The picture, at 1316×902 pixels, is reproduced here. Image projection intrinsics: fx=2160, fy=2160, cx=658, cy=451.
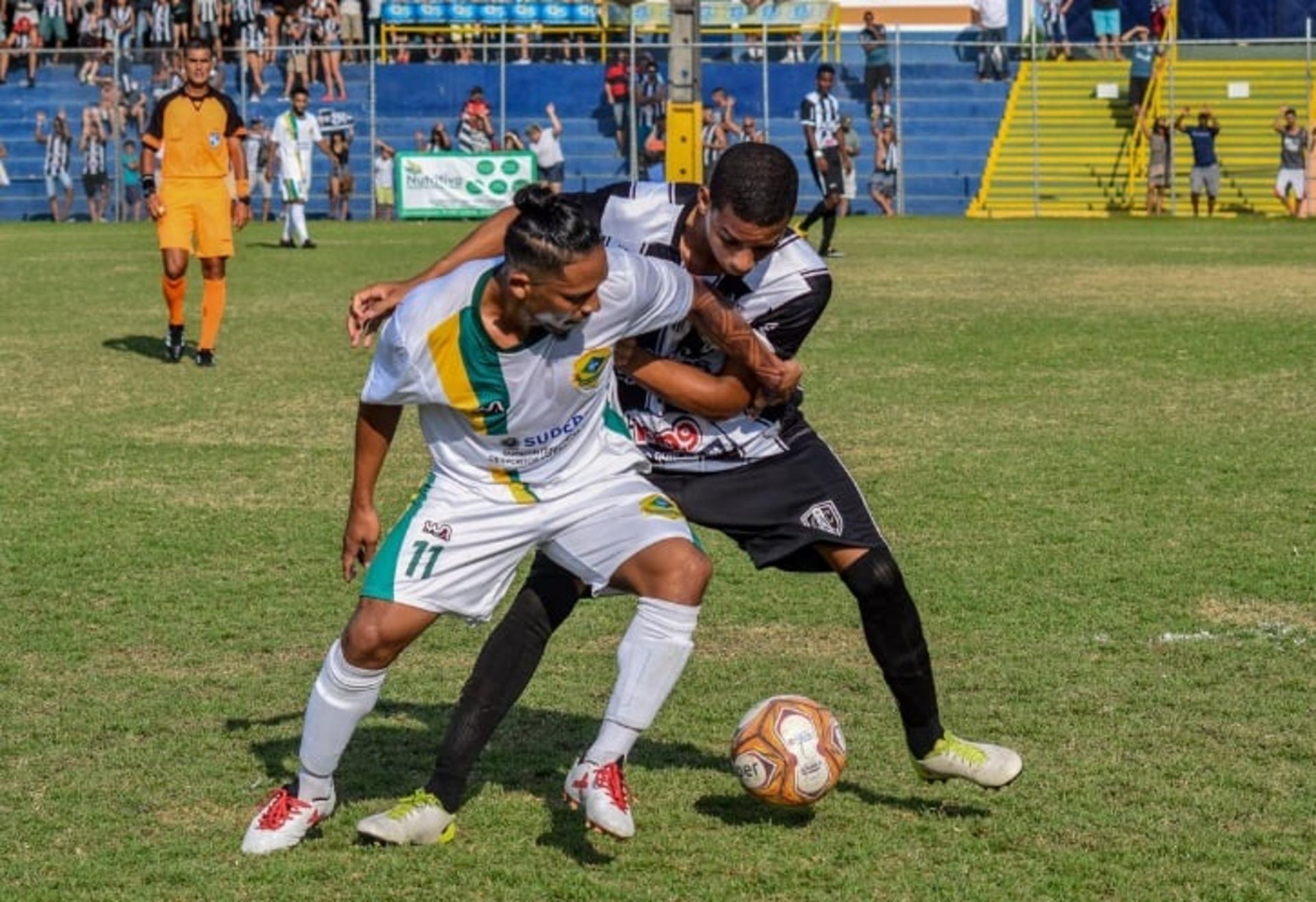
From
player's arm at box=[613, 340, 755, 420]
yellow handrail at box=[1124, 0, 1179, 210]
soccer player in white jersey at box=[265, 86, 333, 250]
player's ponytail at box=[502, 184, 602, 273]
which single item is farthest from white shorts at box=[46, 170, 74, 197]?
→ player's ponytail at box=[502, 184, 602, 273]

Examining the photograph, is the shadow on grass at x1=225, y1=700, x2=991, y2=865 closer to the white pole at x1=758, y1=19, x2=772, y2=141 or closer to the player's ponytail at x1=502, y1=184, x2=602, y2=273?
the player's ponytail at x1=502, y1=184, x2=602, y2=273

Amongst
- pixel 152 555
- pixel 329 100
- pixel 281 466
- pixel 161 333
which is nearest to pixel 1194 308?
pixel 161 333

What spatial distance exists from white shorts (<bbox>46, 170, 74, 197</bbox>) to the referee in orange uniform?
25443 millimetres

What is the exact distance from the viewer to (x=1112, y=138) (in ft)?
137

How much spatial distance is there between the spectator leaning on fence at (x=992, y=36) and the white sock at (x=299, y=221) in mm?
16985

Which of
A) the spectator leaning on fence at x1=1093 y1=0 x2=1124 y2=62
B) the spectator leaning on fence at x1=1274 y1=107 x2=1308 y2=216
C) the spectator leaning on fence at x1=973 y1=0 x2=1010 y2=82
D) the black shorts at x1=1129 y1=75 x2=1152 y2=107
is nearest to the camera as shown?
the spectator leaning on fence at x1=1274 y1=107 x2=1308 y2=216

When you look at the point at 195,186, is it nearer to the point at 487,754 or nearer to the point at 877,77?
the point at 487,754

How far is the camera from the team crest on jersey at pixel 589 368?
18.2 feet

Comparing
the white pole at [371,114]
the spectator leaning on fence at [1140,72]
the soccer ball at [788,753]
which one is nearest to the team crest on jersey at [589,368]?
the soccer ball at [788,753]

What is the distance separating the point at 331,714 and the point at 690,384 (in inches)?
51.4

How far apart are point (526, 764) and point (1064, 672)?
2.09 meters

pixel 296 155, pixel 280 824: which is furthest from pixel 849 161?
pixel 280 824

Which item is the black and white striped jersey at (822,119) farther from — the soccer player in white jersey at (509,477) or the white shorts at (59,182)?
the soccer player in white jersey at (509,477)

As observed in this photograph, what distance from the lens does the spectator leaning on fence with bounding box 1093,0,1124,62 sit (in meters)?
44.0
